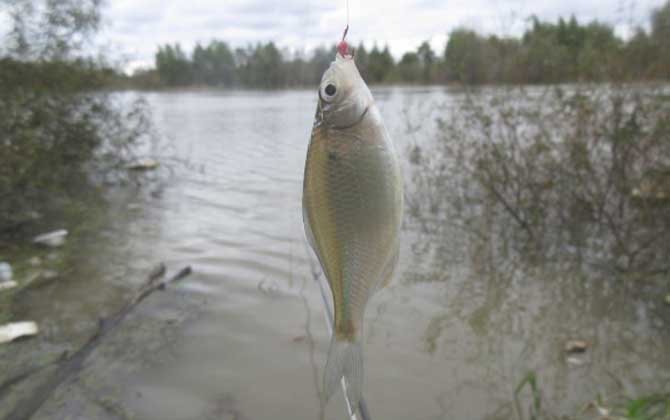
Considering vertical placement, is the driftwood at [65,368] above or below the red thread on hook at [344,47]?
below

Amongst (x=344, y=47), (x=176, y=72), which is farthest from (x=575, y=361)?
(x=176, y=72)

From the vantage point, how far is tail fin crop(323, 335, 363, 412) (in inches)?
64.0

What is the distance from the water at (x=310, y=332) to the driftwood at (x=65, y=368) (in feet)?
0.33

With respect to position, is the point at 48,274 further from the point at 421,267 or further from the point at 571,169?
the point at 571,169

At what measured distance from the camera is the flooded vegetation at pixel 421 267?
13.9 feet

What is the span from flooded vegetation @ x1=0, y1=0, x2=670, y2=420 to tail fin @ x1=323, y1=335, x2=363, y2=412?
6.86ft

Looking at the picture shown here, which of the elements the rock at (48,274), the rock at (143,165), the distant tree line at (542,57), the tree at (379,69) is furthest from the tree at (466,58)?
the rock at (143,165)

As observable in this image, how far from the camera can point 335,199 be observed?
58.2 inches

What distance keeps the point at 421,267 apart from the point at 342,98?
5752 millimetres

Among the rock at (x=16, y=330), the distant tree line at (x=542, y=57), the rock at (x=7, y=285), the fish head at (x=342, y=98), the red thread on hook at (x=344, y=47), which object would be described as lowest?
the rock at (x=16, y=330)

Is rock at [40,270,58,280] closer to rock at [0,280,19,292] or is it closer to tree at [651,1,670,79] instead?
rock at [0,280,19,292]

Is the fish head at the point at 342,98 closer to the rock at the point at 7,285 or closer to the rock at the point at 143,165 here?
the rock at the point at 7,285

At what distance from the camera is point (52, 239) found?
24.9ft

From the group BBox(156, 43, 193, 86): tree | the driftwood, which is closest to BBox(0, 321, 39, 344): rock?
the driftwood
